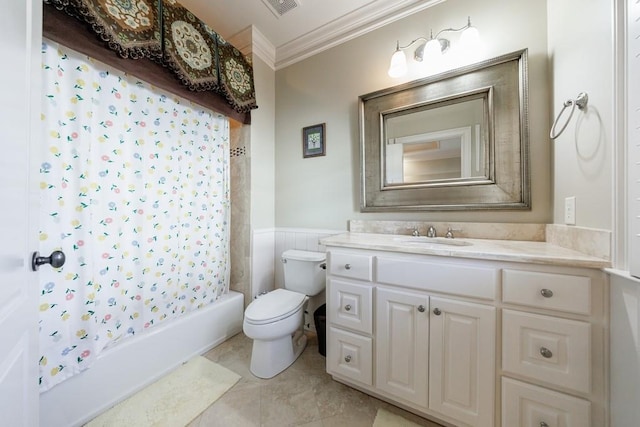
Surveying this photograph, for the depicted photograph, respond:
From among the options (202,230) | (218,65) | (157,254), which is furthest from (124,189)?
(218,65)

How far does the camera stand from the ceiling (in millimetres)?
1646

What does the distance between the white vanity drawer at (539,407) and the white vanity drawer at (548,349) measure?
0.05m

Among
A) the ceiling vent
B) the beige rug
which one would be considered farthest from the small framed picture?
the beige rug

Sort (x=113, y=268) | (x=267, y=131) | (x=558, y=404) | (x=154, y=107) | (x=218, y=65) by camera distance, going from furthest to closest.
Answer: (x=267, y=131), (x=218, y=65), (x=154, y=107), (x=113, y=268), (x=558, y=404)

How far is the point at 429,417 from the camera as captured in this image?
114 centimetres

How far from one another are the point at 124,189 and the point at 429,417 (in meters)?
2.06

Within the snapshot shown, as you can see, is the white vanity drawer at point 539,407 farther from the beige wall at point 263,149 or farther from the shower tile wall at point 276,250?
the beige wall at point 263,149

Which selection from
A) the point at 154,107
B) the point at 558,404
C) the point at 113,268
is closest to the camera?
the point at 558,404

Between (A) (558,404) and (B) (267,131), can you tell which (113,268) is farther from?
(A) (558,404)

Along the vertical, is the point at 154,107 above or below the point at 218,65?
below

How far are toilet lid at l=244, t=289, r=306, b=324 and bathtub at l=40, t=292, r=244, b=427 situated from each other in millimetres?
474

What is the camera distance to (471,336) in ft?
3.23

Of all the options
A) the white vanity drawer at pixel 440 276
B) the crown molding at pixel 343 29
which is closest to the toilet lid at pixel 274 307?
the white vanity drawer at pixel 440 276

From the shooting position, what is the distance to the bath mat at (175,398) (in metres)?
1.14
